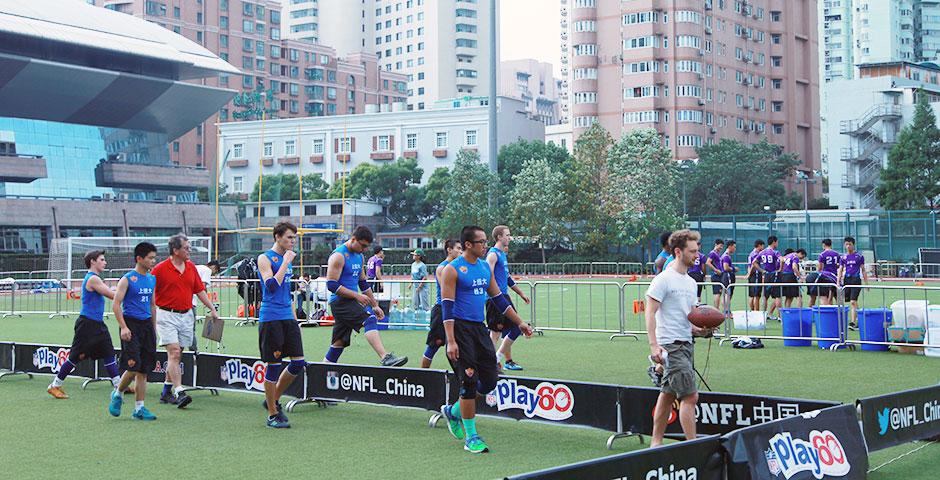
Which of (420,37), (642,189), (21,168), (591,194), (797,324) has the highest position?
(420,37)

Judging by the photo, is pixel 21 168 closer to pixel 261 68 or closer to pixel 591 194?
pixel 591 194

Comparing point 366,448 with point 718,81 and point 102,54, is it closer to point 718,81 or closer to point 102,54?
point 102,54

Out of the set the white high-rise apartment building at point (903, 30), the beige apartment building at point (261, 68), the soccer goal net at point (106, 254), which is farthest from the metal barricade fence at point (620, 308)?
the white high-rise apartment building at point (903, 30)

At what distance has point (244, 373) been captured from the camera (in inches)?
472

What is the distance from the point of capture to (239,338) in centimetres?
2055

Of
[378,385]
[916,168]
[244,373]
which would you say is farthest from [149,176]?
[378,385]

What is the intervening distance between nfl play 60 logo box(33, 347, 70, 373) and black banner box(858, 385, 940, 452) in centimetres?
977

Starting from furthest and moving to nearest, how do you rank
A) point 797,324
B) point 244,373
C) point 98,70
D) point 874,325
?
point 98,70
point 797,324
point 874,325
point 244,373

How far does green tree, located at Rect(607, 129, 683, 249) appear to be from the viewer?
5809 cm

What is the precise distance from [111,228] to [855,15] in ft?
398

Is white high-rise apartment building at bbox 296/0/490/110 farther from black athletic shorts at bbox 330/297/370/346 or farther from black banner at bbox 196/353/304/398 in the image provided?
black athletic shorts at bbox 330/297/370/346

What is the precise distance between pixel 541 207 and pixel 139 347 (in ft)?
157

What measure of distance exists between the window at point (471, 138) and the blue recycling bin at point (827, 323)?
7782 cm

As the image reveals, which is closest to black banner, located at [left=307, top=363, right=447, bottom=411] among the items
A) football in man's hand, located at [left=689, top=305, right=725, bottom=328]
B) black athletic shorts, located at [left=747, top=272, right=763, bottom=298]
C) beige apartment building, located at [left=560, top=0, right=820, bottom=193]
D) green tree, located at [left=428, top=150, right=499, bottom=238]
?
football in man's hand, located at [left=689, top=305, right=725, bottom=328]
